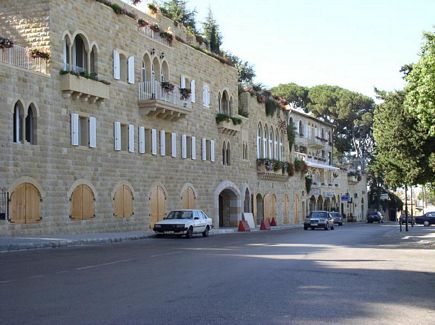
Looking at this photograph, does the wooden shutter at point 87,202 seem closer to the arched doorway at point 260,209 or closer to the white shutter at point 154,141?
the white shutter at point 154,141

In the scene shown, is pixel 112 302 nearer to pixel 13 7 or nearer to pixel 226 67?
pixel 13 7

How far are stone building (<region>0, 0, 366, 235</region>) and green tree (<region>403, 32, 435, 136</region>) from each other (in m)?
15.7

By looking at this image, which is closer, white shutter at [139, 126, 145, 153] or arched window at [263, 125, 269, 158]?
white shutter at [139, 126, 145, 153]

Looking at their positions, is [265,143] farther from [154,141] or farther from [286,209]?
[154,141]

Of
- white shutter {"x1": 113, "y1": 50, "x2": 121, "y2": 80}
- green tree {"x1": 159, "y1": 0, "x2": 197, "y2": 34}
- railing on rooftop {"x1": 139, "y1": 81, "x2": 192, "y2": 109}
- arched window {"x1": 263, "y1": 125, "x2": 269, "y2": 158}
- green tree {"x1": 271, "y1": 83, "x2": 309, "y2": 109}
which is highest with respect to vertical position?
green tree {"x1": 159, "y1": 0, "x2": 197, "y2": 34}

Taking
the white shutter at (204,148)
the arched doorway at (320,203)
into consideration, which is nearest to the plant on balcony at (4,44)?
the white shutter at (204,148)

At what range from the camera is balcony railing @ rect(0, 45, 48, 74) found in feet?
87.3

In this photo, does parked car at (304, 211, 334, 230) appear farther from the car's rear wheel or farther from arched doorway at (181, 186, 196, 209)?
the car's rear wheel

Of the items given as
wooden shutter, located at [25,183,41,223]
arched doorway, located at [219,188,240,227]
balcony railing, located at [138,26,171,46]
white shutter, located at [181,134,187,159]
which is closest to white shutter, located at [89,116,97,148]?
wooden shutter, located at [25,183,41,223]

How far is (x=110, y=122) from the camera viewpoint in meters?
33.1

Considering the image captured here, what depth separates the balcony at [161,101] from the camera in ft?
118

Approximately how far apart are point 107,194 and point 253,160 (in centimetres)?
2279

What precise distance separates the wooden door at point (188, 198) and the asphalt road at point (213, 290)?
888 inches

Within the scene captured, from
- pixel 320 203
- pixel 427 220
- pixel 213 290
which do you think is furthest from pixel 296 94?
pixel 213 290
